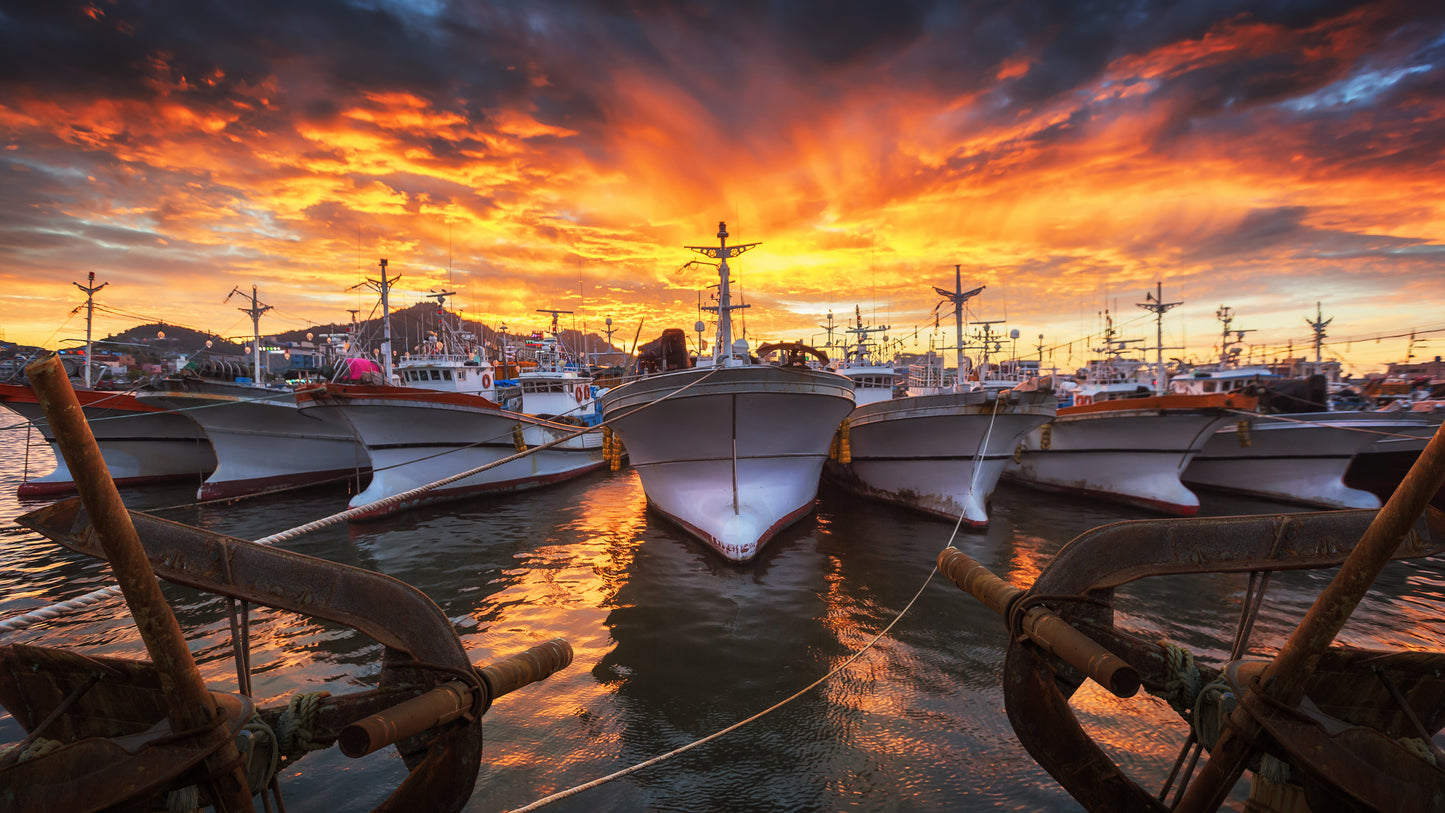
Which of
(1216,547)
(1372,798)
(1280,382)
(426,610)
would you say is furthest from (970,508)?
(1280,382)

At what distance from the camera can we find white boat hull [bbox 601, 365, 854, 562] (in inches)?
332

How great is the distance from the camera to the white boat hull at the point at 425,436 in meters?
11.6

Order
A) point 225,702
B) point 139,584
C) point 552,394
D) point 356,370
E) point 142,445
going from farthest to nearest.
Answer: point 552,394, point 142,445, point 356,370, point 225,702, point 139,584

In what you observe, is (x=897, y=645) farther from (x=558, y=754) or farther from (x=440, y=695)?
(x=440, y=695)

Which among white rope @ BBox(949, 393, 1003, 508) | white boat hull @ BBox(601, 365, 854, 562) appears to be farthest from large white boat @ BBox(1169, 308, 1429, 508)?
white boat hull @ BBox(601, 365, 854, 562)

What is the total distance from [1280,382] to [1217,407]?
9.36 metres

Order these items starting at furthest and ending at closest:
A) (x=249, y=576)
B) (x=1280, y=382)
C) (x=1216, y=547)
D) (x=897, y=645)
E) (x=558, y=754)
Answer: (x=1280, y=382)
(x=897, y=645)
(x=558, y=754)
(x=1216, y=547)
(x=249, y=576)

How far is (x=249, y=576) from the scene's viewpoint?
2.24 m

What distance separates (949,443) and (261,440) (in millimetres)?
16969

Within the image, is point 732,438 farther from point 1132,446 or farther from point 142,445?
point 142,445

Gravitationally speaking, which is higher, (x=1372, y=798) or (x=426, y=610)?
(x=426, y=610)

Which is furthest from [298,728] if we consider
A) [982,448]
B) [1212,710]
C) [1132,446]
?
[1132,446]

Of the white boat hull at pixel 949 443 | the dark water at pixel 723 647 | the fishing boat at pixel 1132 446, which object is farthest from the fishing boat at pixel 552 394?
the fishing boat at pixel 1132 446

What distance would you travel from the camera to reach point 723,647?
5660 millimetres
